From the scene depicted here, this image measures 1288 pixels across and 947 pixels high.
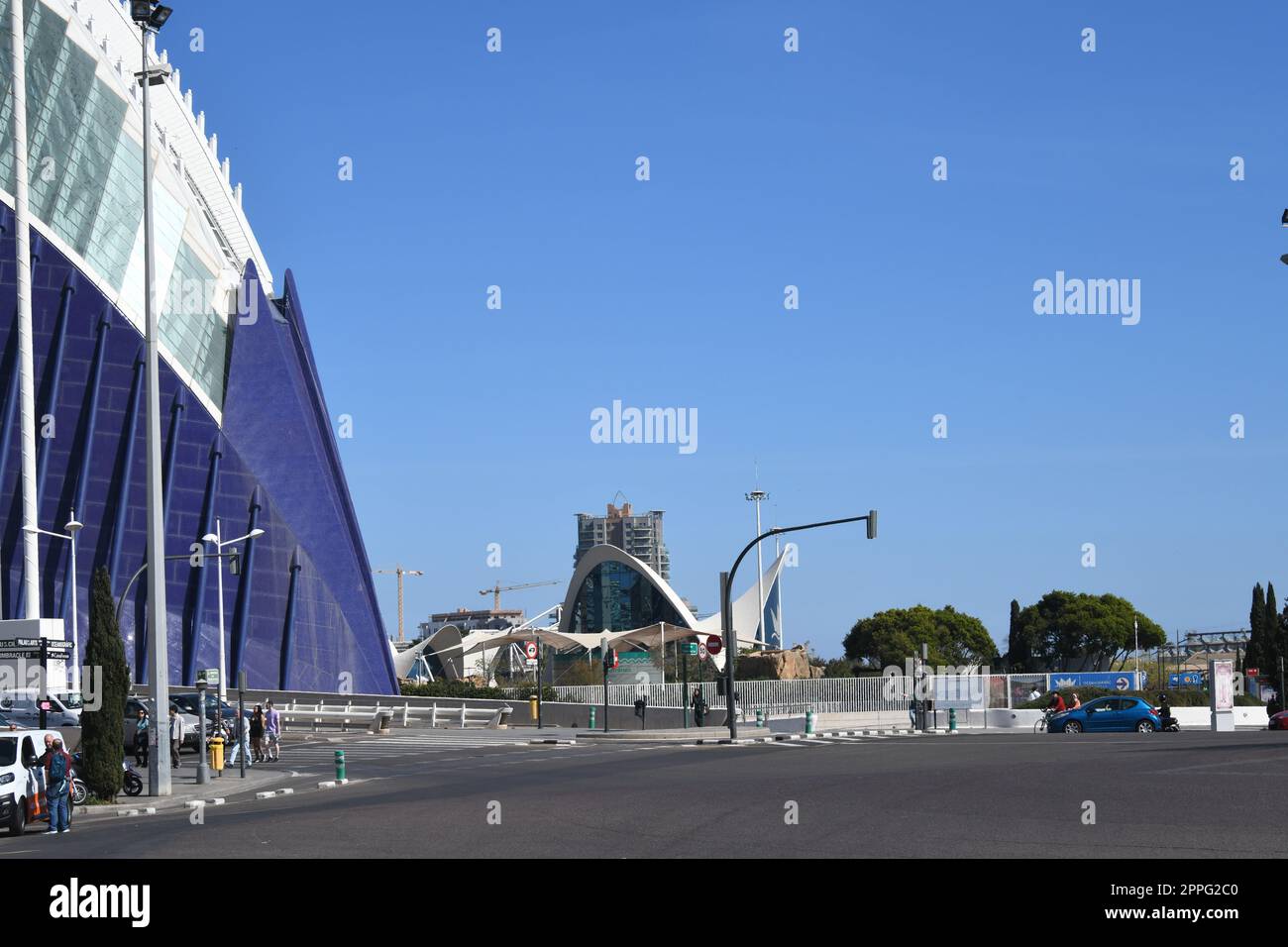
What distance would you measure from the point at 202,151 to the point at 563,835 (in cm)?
6496

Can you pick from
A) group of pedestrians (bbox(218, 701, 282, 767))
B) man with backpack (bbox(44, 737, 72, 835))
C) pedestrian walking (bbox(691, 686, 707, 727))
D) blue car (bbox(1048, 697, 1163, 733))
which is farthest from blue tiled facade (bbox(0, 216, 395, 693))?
man with backpack (bbox(44, 737, 72, 835))

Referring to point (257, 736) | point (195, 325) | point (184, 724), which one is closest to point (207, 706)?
point (184, 724)

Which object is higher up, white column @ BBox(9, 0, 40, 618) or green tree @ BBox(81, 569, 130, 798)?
white column @ BBox(9, 0, 40, 618)

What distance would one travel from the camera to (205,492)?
59500mm

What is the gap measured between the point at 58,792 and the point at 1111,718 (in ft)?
111

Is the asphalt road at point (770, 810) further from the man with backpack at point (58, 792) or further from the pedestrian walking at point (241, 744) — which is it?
the pedestrian walking at point (241, 744)

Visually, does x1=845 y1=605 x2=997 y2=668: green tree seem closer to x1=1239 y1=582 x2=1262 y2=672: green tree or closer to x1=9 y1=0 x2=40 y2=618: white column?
x1=1239 y1=582 x2=1262 y2=672: green tree

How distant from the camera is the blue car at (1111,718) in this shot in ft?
146

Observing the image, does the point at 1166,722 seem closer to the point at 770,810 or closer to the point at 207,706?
the point at 207,706

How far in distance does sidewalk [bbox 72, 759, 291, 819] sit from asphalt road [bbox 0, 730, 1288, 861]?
0.50 m

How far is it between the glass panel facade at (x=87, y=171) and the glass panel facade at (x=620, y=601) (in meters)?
49.0

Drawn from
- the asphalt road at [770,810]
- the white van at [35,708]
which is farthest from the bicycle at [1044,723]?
the white van at [35,708]

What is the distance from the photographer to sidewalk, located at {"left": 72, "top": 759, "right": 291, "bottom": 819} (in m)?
24.2
